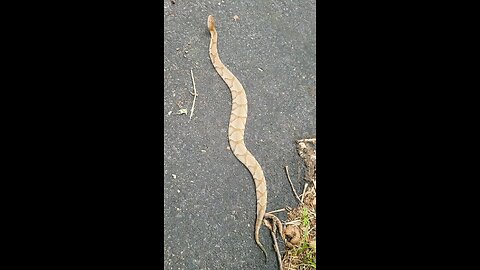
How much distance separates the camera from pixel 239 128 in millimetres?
3619

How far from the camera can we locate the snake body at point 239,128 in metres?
3.49

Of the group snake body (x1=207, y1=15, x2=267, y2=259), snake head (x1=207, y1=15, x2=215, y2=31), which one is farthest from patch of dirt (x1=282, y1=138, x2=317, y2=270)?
snake head (x1=207, y1=15, x2=215, y2=31)

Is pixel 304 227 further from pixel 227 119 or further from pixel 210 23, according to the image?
pixel 210 23

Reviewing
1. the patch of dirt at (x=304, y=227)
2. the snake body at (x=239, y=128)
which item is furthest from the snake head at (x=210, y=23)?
the patch of dirt at (x=304, y=227)

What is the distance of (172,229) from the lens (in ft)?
10.7

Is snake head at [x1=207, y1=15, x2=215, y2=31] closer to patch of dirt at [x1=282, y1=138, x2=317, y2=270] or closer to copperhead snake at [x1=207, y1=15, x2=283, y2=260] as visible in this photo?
copperhead snake at [x1=207, y1=15, x2=283, y2=260]

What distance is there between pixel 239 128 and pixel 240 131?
0.09 ft

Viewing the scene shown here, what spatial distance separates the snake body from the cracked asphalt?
49 millimetres

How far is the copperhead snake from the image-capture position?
3.47 metres

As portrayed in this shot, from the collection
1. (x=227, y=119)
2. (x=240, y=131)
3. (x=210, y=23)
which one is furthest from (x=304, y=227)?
(x=210, y=23)

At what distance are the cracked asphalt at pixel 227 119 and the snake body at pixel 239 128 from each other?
0.05 metres

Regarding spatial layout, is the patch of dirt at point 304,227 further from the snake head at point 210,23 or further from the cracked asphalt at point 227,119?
the snake head at point 210,23
